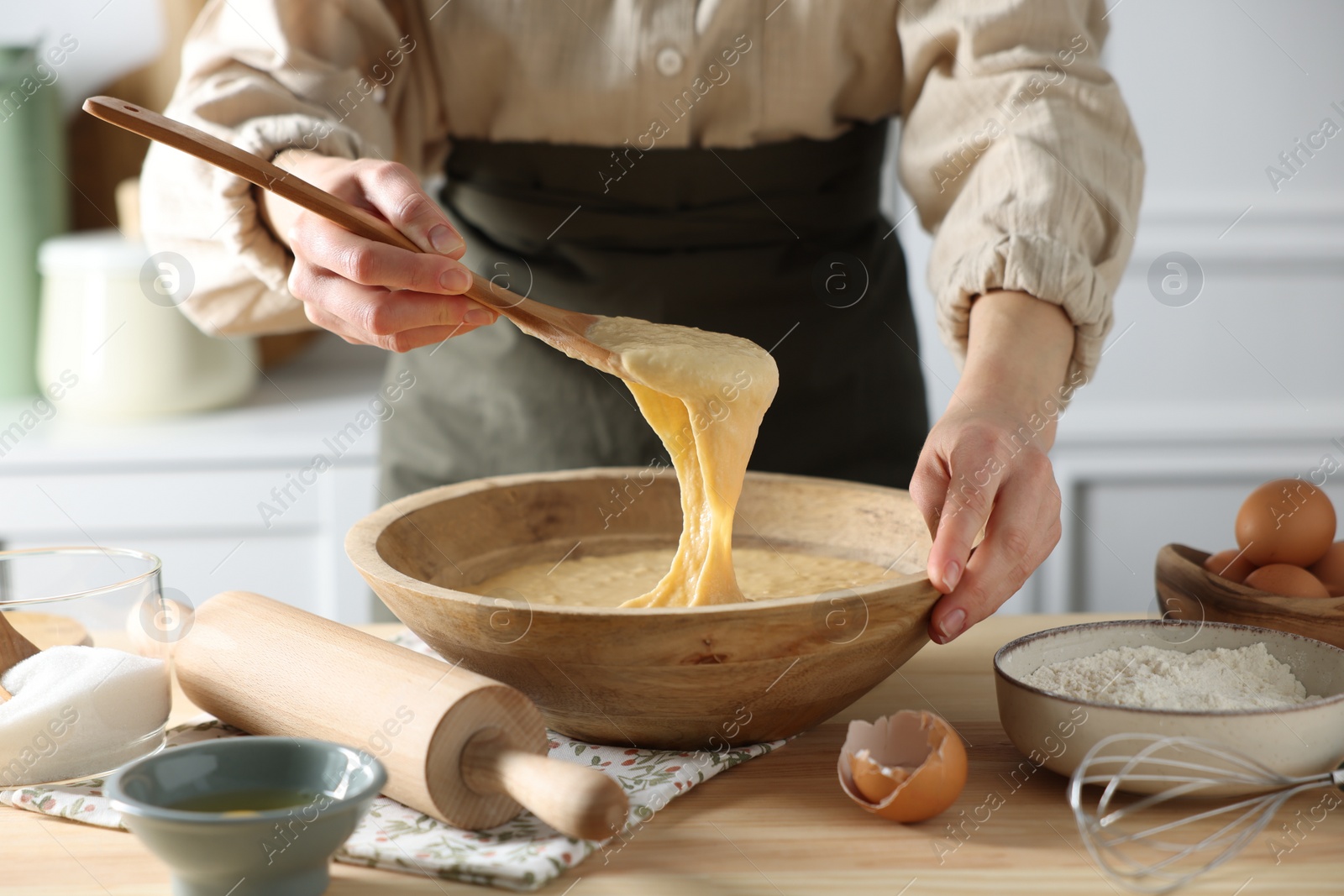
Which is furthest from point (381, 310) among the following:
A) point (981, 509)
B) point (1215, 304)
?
point (1215, 304)

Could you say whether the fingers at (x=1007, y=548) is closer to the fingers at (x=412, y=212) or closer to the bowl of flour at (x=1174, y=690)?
the bowl of flour at (x=1174, y=690)

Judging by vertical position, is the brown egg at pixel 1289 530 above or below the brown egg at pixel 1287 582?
above

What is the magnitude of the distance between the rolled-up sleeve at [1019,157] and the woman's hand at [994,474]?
5 cm

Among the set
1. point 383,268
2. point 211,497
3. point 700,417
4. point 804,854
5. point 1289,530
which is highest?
point 383,268

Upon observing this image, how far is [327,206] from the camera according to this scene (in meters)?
0.90

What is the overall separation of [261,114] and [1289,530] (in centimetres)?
103

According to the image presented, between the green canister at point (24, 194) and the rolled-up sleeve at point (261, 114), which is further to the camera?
the green canister at point (24, 194)

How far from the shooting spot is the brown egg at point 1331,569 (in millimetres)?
1080

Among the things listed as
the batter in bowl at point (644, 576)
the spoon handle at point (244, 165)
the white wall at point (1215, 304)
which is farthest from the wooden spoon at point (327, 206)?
the white wall at point (1215, 304)

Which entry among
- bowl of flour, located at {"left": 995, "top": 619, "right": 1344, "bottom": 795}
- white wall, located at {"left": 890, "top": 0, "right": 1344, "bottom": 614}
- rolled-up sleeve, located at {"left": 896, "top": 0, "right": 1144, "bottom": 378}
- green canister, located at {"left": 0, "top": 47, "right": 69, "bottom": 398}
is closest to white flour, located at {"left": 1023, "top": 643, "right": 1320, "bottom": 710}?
bowl of flour, located at {"left": 995, "top": 619, "right": 1344, "bottom": 795}

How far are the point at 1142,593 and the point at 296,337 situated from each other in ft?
6.25

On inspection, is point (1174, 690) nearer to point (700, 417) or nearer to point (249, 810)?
point (700, 417)

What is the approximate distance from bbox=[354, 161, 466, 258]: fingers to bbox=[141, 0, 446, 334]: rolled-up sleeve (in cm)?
22

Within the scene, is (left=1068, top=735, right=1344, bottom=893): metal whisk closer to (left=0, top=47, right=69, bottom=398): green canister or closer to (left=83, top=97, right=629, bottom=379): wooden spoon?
(left=83, top=97, right=629, bottom=379): wooden spoon
